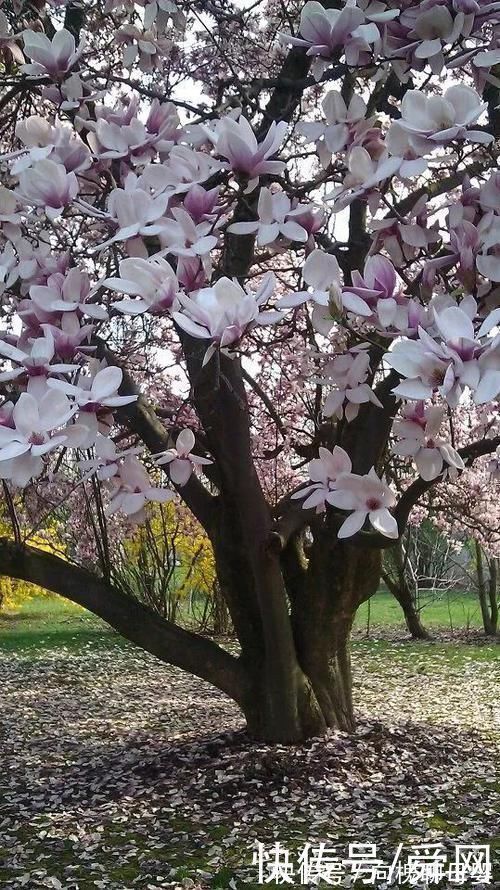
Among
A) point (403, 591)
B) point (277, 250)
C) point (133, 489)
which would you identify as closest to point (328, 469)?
point (133, 489)

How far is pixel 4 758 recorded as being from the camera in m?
4.43

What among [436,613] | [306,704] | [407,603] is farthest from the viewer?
[436,613]

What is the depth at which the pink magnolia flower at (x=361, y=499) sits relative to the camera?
49.2 inches

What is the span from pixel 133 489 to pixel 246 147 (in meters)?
0.59

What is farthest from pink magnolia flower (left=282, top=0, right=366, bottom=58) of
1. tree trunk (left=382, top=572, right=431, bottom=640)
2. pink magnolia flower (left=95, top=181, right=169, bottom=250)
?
tree trunk (left=382, top=572, right=431, bottom=640)

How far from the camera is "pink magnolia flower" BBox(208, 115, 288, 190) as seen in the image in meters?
1.26

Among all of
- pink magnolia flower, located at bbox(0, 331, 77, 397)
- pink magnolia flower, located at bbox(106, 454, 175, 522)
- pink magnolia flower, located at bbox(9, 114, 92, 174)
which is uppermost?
pink magnolia flower, located at bbox(9, 114, 92, 174)

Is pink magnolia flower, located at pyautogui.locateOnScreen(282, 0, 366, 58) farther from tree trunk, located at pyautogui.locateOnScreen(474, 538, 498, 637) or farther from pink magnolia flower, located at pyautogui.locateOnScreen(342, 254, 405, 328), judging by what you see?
tree trunk, located at pyautogui.locateOnScreen(474, 538, 498, 637)

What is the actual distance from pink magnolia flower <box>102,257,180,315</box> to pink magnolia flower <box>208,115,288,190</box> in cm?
27

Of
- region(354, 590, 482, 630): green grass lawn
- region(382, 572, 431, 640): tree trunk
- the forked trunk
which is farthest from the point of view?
region(354, 590, 482, 630): green grass lawn

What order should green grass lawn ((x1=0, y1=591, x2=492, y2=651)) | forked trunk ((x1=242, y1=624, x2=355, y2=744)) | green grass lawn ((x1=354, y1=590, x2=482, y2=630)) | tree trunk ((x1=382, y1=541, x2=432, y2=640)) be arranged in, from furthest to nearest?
green grass lawn ((x1=354, y1=590, x2=482, y2=630)), green grass lawn ((x1=0, y1=591, x2=492, y2=651)), tree trunk ((x1=382, y1=541, x2=432, y2=640)), forked trunk ((x1=242, y1=624, x2=355, y2=744))

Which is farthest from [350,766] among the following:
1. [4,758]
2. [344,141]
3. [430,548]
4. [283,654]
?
[430,548]

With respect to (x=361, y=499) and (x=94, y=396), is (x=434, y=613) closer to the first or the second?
(x=361, y=499)

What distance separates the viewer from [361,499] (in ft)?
4.16
